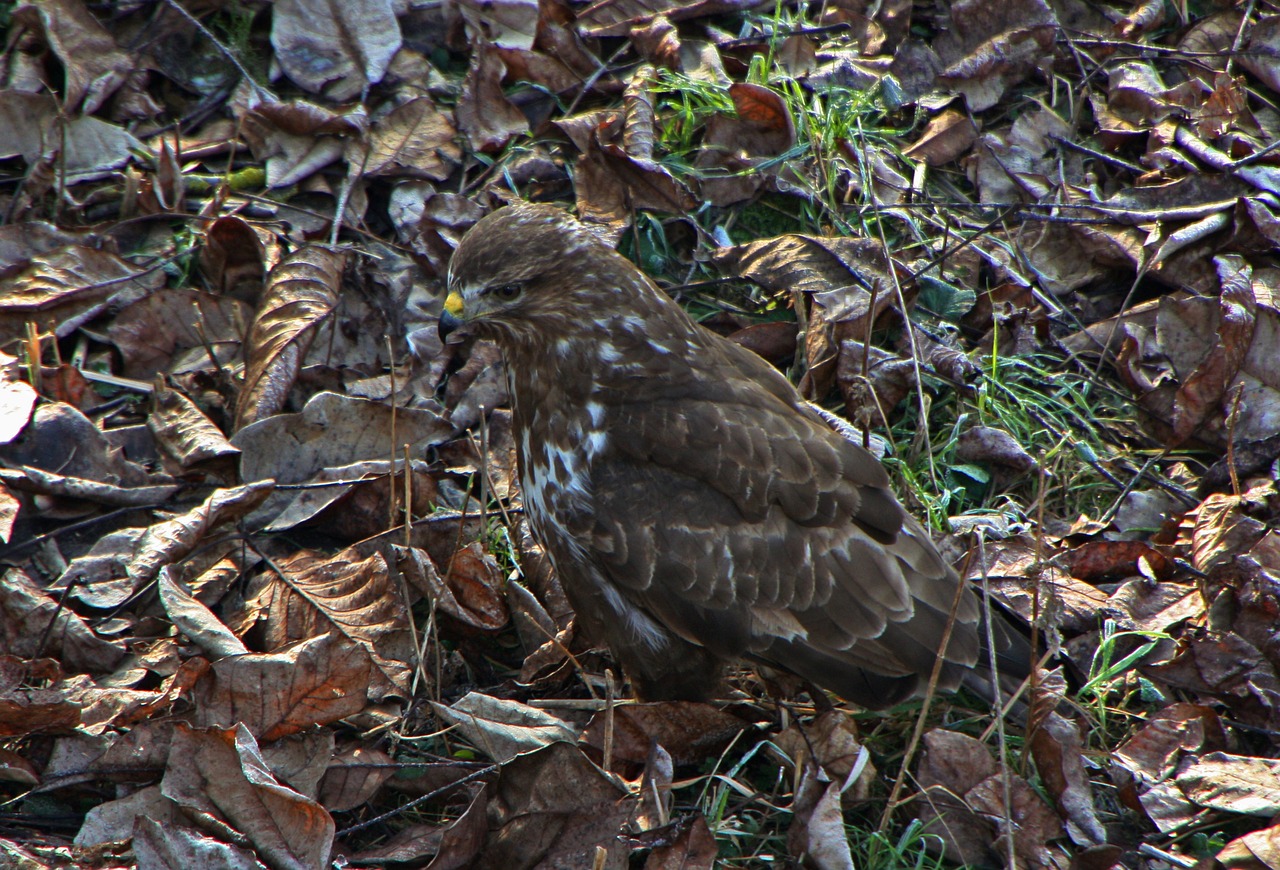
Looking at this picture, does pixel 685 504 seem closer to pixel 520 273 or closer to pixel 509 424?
pixel 520 273

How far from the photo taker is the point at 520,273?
11.3ft

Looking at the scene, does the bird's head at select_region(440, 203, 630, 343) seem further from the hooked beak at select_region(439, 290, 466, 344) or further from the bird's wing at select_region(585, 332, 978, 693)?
the bird's wing at select_region(585, 332, 978, 693)

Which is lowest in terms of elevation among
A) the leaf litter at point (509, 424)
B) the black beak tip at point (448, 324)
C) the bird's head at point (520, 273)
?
the leaf litter at point (509, 424)

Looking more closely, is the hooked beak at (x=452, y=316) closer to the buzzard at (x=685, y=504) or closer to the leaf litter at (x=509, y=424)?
the buzzard at (x=685, y=504)

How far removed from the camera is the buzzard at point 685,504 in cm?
332

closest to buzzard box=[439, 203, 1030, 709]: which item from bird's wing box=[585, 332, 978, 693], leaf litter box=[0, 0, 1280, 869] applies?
bird's wing box=[585, 332, 978, 693]

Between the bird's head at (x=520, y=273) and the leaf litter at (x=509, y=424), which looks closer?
the leaf litter at (x=509, y=424)

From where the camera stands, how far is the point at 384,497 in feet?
13.0

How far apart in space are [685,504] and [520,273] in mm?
828

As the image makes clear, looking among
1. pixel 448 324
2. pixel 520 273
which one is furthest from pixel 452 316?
pixel 520 273

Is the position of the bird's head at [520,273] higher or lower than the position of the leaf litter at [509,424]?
higher

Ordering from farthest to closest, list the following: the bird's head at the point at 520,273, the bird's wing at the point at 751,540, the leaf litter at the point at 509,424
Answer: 1. the bird's head at the point at 520,273
2. the bird's wing at the point at 751,540
3. the leaf litter at the point at 509,424

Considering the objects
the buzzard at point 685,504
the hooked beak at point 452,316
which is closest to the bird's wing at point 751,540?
the buzzard at point 685,504

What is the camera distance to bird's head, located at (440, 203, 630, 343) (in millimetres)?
3443
